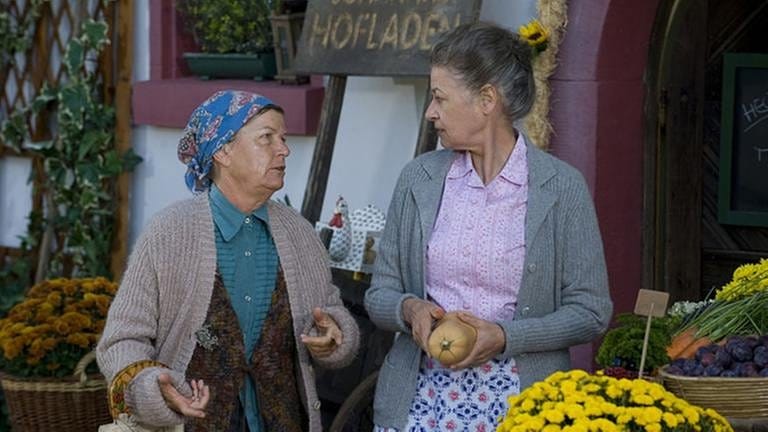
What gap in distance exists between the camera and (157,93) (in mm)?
7605

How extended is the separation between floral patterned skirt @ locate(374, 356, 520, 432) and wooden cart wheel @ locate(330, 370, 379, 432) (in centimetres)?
67

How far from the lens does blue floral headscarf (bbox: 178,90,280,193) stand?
166 inches

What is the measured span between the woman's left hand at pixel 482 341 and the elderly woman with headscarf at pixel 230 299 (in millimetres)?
402

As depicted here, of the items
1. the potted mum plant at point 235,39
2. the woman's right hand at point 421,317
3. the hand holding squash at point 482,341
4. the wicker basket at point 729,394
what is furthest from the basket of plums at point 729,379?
the potted mum plant at point 235,39

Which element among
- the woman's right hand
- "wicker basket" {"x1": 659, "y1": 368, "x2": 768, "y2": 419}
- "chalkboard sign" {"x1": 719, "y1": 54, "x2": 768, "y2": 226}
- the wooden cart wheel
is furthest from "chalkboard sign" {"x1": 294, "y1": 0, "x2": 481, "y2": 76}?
"wicker basket" {"x1": 659, "y1": 368, "x2": 768, "y2": 419}

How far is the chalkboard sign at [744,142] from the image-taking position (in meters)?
6.12

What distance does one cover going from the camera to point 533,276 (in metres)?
4.09

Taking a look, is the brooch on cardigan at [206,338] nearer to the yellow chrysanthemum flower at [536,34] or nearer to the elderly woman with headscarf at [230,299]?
the elderly woman with headscarf at [230,299]

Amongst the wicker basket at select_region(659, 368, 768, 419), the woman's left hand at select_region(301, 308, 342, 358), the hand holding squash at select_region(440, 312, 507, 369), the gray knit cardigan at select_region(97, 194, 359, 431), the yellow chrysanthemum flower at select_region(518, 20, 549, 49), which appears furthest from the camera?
the yellow chrysanthemum flower at select_region(518, 20, 549, 49)

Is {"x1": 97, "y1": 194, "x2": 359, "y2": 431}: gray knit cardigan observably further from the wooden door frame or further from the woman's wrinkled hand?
the wooden door frame

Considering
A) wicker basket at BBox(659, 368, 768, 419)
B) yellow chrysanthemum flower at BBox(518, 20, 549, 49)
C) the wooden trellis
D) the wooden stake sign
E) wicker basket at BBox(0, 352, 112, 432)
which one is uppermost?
yellow chrysanthemum flower at BBox(518, 20, 549, 49)

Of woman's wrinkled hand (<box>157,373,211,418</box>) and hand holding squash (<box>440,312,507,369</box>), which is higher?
hand holding squash (<box>440,312,507,369</box>)

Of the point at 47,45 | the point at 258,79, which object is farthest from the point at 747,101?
the point at 47,45

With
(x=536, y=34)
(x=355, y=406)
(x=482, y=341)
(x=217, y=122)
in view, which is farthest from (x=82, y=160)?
(x=482, y=341)
